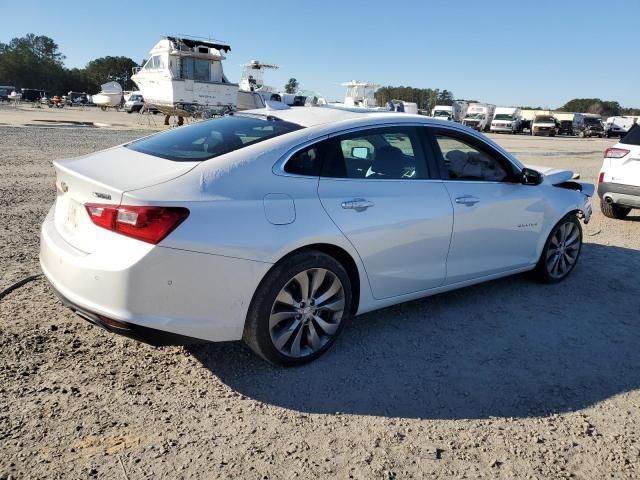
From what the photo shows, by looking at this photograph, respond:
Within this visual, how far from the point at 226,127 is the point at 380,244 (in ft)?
4.59

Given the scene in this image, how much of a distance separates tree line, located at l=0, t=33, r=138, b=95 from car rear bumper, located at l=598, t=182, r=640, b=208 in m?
105

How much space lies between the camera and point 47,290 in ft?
14.4

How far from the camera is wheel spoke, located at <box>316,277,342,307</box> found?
11.4 feet

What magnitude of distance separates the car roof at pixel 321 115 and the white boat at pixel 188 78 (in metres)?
27.4

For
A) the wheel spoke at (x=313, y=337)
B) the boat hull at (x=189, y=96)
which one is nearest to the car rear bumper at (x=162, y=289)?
the wheel spoke at (x=313, y=337)

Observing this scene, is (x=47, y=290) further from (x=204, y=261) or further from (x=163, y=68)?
(x=163, y=68)

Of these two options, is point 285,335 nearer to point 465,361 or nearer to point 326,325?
point 326,325

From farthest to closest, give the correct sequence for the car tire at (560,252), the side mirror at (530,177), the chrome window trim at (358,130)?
the car tire at (560,252) → the side mirror at (530,177) → the chrome window trim at (358,130)

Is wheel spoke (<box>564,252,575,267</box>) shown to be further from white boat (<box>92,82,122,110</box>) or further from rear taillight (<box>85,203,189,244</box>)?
white boat (<box>92,82,122,110</box>)

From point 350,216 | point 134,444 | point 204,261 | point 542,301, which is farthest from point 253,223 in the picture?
point 542,301

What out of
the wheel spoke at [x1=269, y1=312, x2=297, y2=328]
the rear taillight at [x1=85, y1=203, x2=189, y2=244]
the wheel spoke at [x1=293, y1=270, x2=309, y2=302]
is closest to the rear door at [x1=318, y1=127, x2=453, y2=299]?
the wheel spoke at [x1=293, y1=270, x2=309, y2=302]

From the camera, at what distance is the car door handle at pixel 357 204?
137 inches

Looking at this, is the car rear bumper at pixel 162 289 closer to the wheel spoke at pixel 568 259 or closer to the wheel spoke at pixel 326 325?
the wheel spoke at pixel 326 325

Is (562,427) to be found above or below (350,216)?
below
